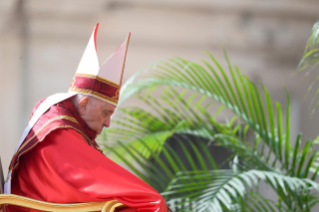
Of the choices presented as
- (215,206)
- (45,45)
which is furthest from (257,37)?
(215,206)

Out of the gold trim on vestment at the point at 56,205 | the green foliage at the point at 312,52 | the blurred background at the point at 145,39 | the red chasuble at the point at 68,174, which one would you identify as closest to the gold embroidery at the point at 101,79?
the red chasuble at the point at 68,174

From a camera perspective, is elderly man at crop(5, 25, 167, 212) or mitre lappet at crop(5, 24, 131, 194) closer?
elderly man at crop(5, 25, 167, 212)

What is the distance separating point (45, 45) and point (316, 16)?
6.84ft

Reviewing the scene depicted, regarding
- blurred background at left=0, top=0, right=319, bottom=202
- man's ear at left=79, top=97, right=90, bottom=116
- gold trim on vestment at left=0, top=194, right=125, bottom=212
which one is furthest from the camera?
blurred background at left=0, top=0, right=319, bottom=202

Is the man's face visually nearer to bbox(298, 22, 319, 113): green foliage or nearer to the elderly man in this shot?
the elderly man

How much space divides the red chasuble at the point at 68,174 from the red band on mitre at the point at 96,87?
0.15 m

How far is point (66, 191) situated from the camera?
1.14 metres

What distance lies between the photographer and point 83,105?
51.7 inches

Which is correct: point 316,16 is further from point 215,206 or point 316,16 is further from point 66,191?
point 66,191

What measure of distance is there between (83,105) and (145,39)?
4.83 ft

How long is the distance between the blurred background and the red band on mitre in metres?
1.24

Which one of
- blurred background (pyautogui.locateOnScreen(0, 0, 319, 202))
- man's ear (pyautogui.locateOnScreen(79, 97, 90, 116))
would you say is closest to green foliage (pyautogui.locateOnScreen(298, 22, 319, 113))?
blurred background (pyautogui.locateOnScreen(0, 0, 319, 202))

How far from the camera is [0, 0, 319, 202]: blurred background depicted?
7.98ft

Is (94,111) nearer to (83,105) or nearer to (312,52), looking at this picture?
(83,105)
